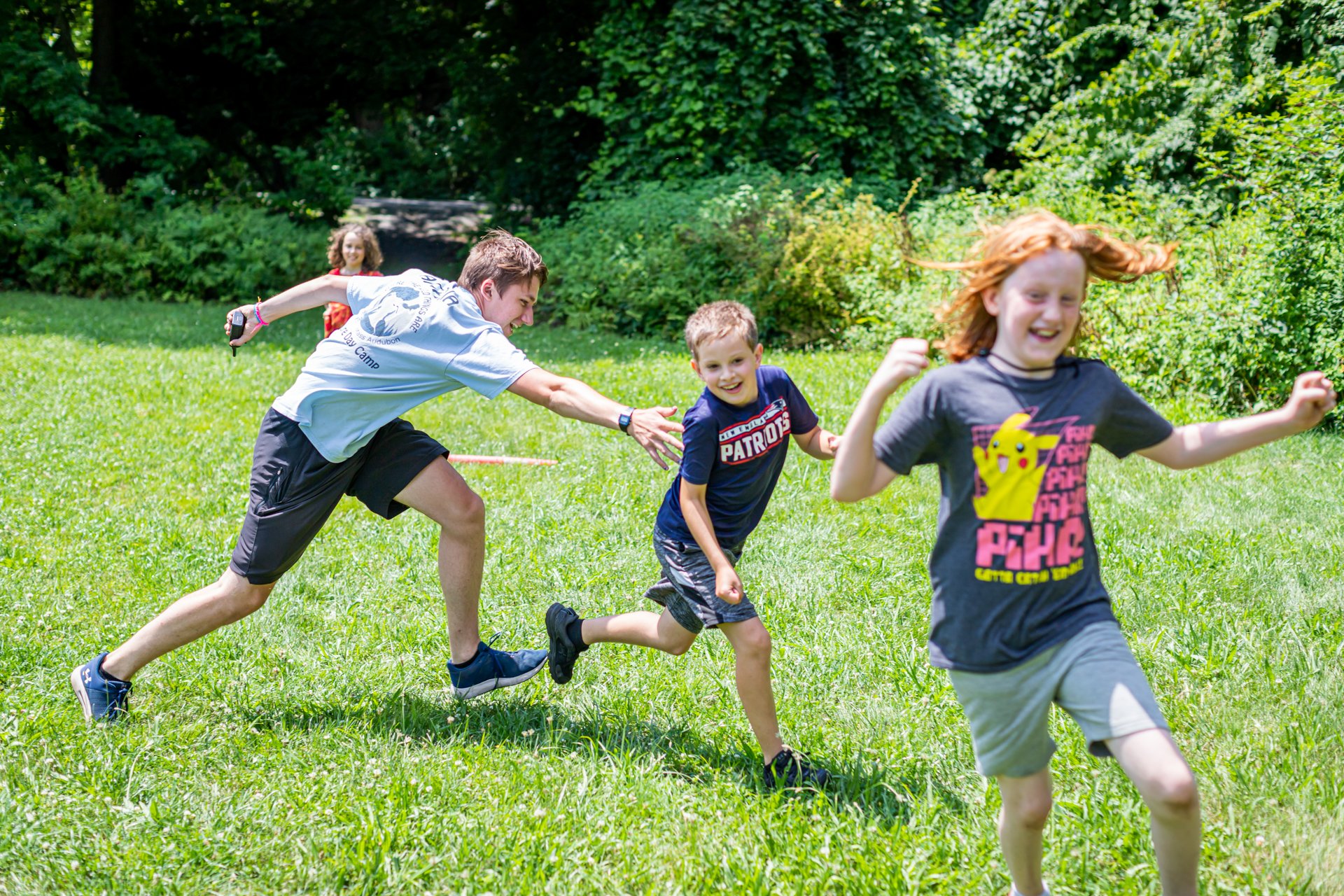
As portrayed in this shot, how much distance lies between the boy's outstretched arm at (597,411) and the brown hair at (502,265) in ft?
1.59

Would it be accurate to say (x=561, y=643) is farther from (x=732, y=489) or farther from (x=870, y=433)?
(x=870, y=433)

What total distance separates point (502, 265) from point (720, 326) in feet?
3.45

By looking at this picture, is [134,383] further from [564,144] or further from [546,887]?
[564,144]

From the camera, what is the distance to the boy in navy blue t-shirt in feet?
11.0

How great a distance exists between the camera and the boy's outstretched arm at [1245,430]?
8.41 ft

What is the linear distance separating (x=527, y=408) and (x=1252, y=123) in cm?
648

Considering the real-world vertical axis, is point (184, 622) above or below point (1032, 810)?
below

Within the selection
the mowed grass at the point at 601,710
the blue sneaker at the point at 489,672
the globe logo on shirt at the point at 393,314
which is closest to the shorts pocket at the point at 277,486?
the globe logo on shirt at the point at 393,314

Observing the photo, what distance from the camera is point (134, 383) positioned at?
33.1ft

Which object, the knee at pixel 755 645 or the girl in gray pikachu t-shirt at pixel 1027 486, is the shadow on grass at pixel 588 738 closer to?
the knee at pixel 755 645

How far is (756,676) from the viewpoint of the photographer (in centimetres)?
346

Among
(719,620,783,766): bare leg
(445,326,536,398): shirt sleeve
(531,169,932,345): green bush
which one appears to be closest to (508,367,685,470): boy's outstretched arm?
(445,326,536,398): shirt sleeve

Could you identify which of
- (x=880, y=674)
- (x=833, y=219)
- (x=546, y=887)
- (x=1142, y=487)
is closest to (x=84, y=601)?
(x=546, y=887)

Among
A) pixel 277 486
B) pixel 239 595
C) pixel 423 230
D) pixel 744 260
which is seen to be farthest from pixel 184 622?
pixel 423 230
